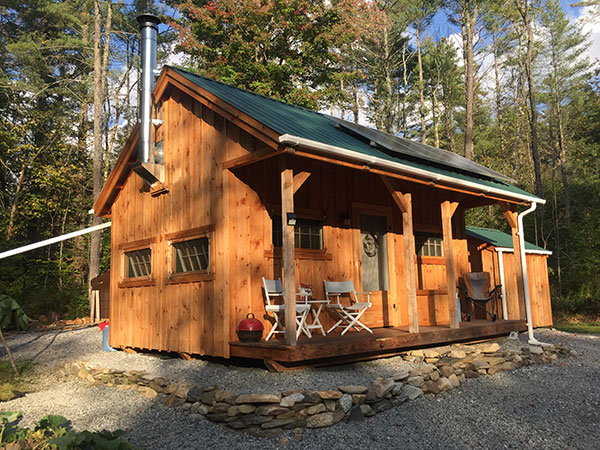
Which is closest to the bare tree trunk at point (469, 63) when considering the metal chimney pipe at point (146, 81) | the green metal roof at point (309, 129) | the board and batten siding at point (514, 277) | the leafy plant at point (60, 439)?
the board and batten siding at point (514, 277)

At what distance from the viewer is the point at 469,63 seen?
1795 centimetres

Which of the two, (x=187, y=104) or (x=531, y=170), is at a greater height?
(x=531, y=170)

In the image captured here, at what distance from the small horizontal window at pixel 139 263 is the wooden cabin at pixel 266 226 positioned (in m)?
0.02

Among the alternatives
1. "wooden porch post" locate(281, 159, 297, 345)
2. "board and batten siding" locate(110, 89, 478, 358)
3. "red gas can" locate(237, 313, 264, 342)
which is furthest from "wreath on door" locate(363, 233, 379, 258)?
"wooden porch post" locate(281, 159, 297, 345)

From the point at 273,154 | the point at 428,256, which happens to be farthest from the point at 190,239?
the point at 428,256

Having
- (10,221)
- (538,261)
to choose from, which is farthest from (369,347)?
(10,221)

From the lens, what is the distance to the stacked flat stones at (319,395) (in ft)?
14.5

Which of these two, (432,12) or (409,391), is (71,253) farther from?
(432,12)

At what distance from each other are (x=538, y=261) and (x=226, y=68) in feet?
37.7

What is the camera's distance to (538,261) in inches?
468

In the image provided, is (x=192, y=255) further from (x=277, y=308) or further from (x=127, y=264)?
(x=127, y=264)

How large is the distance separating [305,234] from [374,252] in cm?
167

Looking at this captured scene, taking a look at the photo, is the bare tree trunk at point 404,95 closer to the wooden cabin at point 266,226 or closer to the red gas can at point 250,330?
the wooden cabin at point 266,226

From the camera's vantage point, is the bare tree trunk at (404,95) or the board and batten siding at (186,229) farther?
the bare tree trunk at (404,95)
